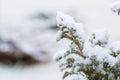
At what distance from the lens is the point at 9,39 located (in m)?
5.86

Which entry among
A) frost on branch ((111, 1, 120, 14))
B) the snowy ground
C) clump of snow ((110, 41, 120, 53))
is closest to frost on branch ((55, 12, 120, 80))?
clump of snow ((110, 41, 120, 53))

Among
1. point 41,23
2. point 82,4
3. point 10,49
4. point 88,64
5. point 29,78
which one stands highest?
point 82,4

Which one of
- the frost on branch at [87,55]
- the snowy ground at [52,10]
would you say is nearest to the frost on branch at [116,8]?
the frost on branch at [87,55]

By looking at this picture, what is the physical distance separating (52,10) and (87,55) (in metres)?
4.44

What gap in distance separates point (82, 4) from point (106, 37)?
466 cm

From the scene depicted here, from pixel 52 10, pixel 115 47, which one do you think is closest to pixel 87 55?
pixel 115 47

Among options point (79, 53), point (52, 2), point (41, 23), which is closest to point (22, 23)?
point (41, 23)

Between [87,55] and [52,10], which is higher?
[52,10]

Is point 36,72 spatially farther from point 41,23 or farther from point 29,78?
point 41,23

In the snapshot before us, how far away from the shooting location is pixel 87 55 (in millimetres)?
1979

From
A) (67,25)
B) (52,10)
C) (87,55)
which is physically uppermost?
(52,10)

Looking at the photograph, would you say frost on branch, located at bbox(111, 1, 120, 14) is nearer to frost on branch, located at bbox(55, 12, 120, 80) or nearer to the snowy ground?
frost on branch, located at bbox(55, 12, 120, 80)

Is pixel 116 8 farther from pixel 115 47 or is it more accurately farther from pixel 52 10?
pixel 52 10

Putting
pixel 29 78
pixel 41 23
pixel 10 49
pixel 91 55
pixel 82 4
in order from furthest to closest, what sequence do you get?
pixel 82 4, pixel 41 23, pixel 10 49, pixel 29 78, pixel 91 55
